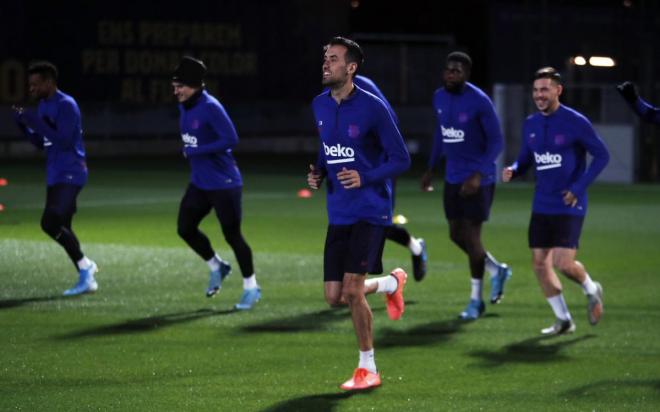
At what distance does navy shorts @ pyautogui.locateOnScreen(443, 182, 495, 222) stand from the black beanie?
250 cm

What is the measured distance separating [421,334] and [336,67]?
3.41m

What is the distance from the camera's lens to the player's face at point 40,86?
46.8ft

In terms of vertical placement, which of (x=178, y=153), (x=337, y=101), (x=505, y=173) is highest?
(x=337, y=101)

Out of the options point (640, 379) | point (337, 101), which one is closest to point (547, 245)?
point (640, 379)

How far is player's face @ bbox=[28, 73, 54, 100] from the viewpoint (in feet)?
46.8

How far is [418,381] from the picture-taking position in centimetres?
998

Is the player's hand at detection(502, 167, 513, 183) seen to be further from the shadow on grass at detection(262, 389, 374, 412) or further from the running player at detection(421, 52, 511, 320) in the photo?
the shadow on grass at detection(262, 389, 374, 412)

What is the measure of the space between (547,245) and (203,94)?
364 cm

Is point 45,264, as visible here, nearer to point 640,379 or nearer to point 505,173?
point 505,173

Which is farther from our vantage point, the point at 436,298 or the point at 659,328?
the point at 436,298

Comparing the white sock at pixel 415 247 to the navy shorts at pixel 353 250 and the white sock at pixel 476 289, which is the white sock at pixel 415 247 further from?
the navy shorts at pixel 353 250

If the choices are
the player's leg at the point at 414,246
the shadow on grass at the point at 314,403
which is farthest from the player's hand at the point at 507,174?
the shadow on grass at the point at 314,403

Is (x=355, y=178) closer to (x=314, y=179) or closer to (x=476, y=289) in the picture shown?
(x=314, y=179)

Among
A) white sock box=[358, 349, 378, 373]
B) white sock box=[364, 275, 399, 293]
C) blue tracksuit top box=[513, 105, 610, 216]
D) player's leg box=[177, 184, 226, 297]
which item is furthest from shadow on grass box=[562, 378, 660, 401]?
player's leg box=[177, 184, 226, 297]
